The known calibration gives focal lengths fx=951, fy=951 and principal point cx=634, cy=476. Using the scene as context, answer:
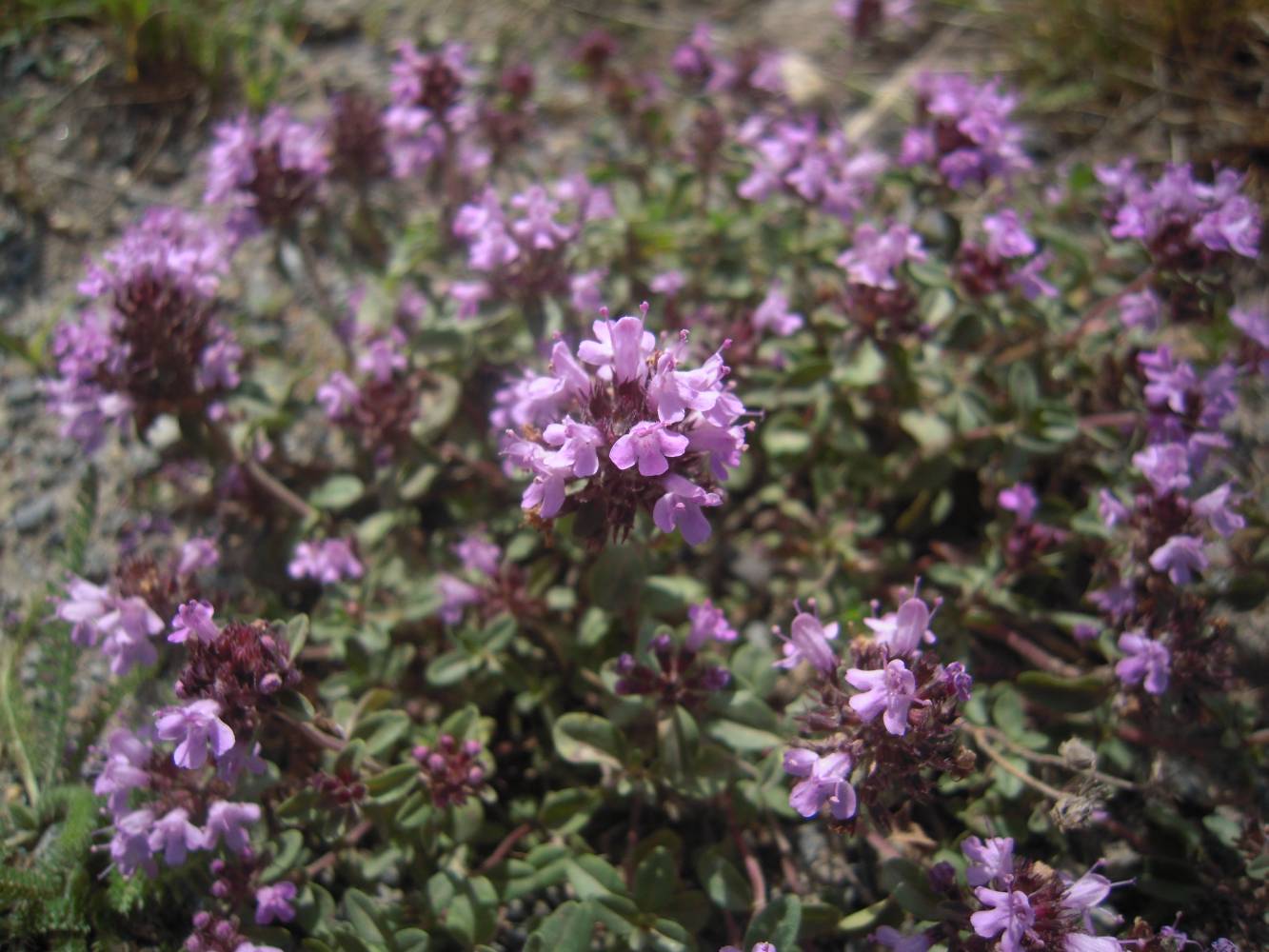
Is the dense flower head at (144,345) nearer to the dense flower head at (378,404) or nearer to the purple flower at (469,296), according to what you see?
the dense flower head at (378,404)

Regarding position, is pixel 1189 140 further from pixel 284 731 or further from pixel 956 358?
pixel 284 731

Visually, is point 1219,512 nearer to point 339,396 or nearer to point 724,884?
point 724,884

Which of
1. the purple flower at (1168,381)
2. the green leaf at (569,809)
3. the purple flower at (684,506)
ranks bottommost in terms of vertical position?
the green leaf at (569,809)

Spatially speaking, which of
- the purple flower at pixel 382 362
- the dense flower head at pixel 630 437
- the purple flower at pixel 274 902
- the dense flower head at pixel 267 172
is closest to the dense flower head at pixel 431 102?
the dense flower head at pixel 267 172

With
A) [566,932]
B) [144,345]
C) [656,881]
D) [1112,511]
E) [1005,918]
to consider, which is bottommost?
[656,881]


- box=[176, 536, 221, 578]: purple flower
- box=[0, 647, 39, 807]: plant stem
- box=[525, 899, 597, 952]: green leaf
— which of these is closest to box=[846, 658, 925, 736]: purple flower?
box=[525, 899, 597, 952]: green leaf

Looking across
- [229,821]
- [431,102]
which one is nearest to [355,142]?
[431,102]
